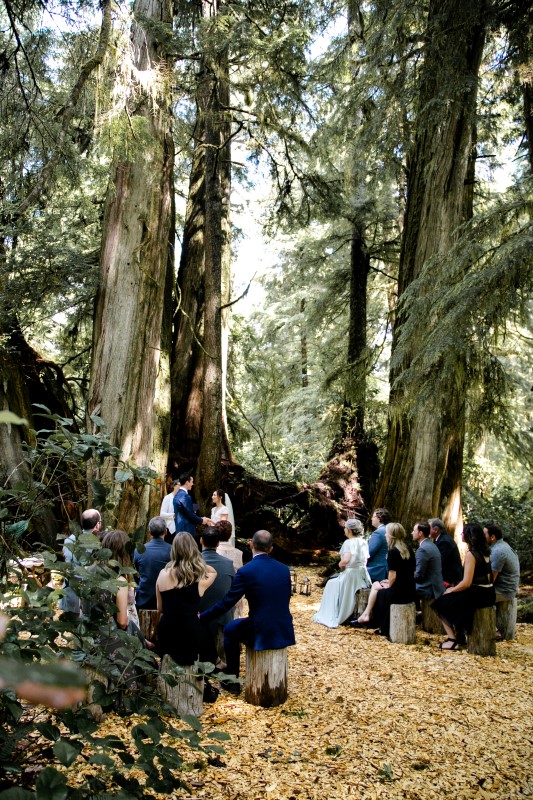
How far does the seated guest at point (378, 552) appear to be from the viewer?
306 inches

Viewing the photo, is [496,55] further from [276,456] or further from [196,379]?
[276,456]

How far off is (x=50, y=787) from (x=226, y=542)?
212 inches

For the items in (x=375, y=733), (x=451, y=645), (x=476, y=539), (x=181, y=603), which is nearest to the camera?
(x=375, y=733)

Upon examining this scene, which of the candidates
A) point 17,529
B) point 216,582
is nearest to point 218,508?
point 216,582

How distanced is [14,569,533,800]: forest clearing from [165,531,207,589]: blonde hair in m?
0.98

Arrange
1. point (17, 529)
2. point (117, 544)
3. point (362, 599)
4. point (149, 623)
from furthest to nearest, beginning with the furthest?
point (362, 599) < point (149, 623) < point (117, 544) < point (17, 529)

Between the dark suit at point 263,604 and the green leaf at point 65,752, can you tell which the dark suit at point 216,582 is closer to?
the dark suit at point 263,604

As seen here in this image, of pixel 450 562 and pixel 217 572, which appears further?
pixel 450 562

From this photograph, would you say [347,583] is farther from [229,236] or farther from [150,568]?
[229,236]

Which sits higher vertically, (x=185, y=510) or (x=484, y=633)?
(x=185, y=510)

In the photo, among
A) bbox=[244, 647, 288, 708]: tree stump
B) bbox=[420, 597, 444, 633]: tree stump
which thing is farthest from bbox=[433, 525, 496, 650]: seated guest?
bbox=[244, 647, 288, 708]: tree stump

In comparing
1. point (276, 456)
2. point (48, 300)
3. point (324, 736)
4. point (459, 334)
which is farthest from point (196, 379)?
point (324, 736)

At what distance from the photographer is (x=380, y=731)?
438 cm

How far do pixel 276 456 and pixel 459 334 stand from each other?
10.3 m
